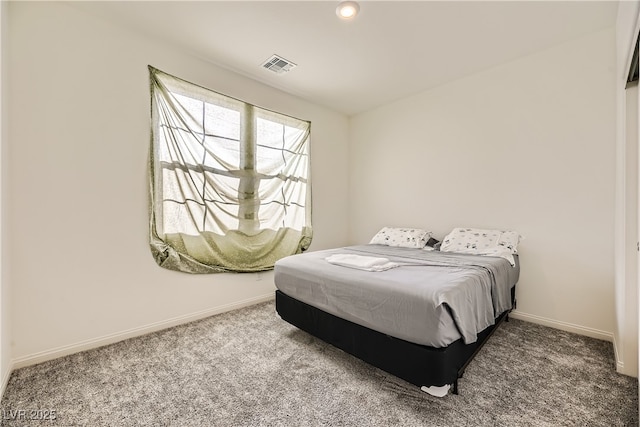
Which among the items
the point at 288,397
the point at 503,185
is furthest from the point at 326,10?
the point at 288,397

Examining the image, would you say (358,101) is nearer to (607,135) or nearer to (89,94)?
(607,135)

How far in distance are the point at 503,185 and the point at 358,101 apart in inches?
82.8

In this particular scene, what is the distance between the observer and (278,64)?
2.85 metres

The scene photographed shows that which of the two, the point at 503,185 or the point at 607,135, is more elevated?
the point at 607,135

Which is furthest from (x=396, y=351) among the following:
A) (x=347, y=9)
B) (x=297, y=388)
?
(x=347, y=9)

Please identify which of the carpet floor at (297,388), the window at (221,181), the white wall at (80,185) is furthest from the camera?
the window at (221,181)

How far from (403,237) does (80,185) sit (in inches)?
123

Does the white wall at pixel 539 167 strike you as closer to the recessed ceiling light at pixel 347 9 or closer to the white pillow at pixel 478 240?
the white pillow at pixel 478 240

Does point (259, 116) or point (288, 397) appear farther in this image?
point (259, 116)

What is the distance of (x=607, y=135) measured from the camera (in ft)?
7.44

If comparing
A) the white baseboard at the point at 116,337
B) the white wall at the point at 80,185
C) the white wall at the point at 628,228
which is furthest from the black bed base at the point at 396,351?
the white wall at the point at 80,185

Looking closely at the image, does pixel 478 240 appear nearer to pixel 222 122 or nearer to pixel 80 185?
pixel 222 122

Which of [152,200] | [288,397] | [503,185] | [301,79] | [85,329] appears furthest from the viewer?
[301,79]

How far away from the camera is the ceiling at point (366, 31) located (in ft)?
6.77
